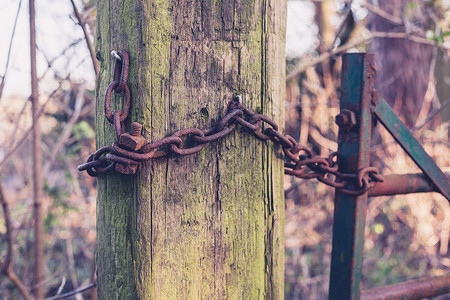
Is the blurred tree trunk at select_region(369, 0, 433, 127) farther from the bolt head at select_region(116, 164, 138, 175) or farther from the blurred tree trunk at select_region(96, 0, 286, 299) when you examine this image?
the bolt head at select_region(116, 164, 138, 175)

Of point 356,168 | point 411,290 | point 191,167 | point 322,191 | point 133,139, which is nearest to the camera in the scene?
point 133,139

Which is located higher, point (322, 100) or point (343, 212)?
point (322, 100)

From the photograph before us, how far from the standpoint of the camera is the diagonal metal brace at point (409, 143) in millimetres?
1415

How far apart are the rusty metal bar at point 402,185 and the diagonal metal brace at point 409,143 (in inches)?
1.1

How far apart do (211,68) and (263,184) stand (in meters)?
0.38

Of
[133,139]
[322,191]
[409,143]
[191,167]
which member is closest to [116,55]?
[133,139]

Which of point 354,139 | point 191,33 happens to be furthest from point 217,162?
point 354,139

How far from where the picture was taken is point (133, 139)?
905 millimetres

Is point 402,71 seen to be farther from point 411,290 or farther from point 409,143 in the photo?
point 411,290

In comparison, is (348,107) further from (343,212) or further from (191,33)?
(191,33)

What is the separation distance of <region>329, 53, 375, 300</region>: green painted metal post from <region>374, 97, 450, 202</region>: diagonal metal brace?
0.08 metres

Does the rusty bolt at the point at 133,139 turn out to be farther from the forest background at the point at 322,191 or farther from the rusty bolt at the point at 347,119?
the forest background at the point at 322,191

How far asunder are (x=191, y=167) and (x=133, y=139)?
19cm

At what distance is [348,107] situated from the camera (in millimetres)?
1393
